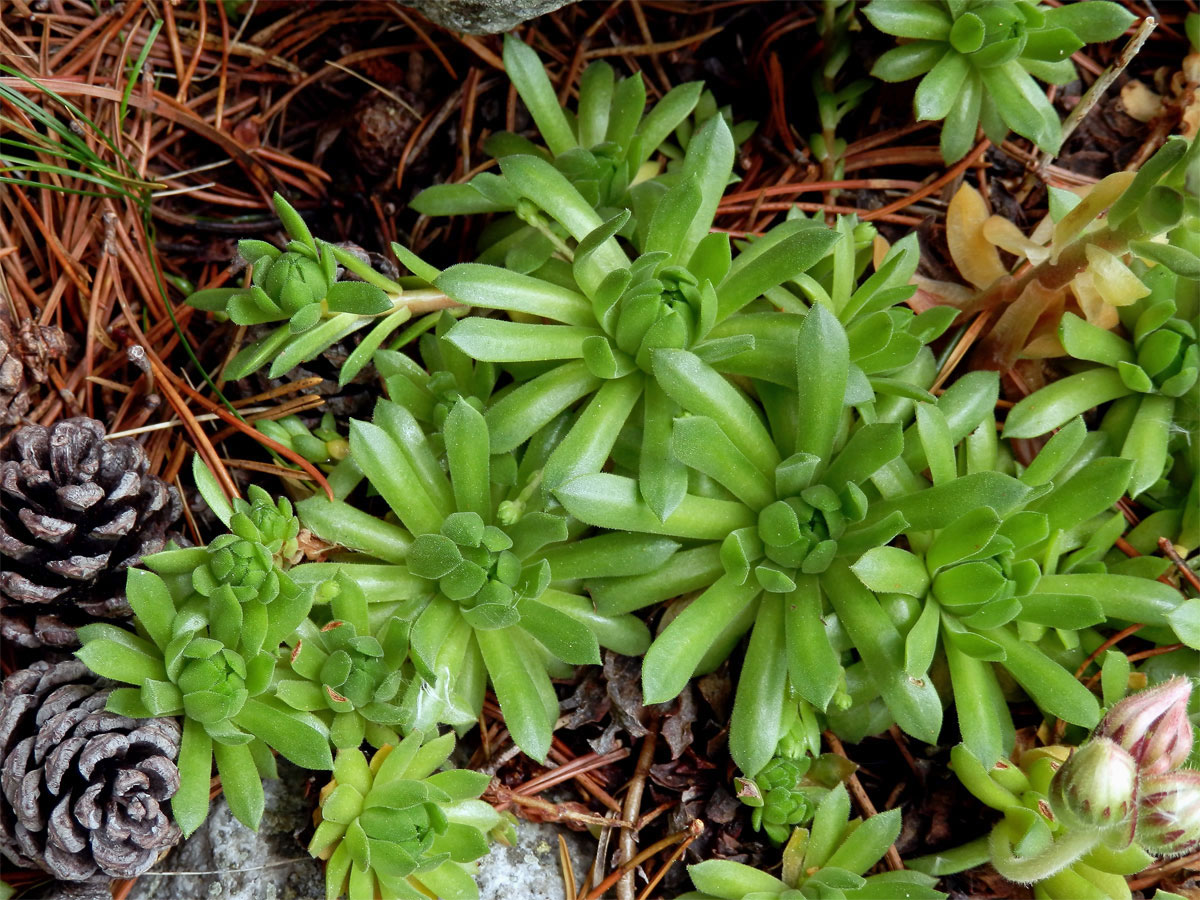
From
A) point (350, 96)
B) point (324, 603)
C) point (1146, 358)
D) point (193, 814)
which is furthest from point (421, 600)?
point (1146, 358)

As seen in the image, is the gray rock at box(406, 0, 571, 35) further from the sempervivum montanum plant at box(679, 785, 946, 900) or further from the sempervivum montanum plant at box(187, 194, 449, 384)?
the sempervivum montanum plant at box(679, 785, 946, 900)

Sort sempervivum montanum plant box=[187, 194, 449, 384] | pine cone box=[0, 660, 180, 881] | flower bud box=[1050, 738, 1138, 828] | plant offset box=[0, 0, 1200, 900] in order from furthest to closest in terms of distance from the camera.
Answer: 1. sempervivum montanum plant box=[187, 194, 449, 384]
2. plant offset box=[0, 0, 1200, 900]
3. pine cone box=[0, 660, 180, 881]
4. flower bud box=[1050, 738, 1138, 828]

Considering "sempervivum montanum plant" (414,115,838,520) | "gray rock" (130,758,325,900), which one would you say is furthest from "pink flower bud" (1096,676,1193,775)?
"gray rock" (130,758,325,900)

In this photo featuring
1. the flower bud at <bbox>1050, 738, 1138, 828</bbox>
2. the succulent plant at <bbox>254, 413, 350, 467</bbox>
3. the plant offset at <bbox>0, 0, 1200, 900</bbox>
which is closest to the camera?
the flower bud at <bbox>1050, 738, 1138, 828</bbox>

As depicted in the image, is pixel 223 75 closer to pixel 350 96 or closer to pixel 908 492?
pixel 350 96

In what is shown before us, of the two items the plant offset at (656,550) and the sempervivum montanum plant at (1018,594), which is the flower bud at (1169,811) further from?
the sempervivum montanum plant at (1018,594)

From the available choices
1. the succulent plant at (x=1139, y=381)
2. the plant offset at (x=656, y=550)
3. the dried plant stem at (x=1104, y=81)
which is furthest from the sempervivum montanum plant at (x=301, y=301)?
the dried plant stem at (x=1104, y=81)
